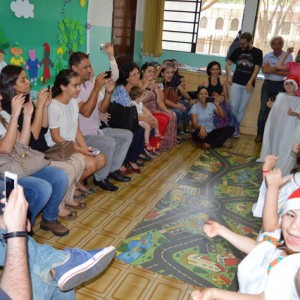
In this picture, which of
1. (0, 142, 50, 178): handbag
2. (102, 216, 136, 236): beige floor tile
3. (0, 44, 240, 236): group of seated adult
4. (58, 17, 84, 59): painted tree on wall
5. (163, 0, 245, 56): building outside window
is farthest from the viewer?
(163, 0, 245, 56): building outside window

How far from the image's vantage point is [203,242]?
255cm

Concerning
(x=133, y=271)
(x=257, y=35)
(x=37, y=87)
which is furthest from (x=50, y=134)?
(x=257, y=35)

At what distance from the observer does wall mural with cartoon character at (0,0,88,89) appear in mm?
3041

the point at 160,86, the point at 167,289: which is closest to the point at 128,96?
the point at 160,86

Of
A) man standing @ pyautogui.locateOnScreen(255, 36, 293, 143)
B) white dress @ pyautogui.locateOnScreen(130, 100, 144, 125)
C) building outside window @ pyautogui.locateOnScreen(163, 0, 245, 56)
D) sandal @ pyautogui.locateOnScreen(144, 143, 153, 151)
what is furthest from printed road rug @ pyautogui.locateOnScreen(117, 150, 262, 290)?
building outside window @ pyautogui.locateOnScreen(163, 0, 245, 56)

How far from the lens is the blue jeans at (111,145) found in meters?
3.25

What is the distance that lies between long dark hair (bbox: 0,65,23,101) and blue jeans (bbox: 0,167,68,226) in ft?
1.93

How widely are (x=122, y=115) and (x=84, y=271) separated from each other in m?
2.20

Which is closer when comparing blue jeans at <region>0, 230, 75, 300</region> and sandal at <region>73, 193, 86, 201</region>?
blue jeans at <region>0, 230, 75, 300</region>

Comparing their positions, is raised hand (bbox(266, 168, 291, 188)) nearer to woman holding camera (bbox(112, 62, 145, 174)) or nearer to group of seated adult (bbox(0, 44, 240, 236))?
group of seated adult (bbox(0, 44, 240, 236))

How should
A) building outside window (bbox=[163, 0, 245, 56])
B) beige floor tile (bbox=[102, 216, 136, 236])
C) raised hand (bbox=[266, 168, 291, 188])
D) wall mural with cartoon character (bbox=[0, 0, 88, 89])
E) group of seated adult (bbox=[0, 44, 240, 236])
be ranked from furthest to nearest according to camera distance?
building outside window (bbox=[163, 0, 245, 56]) → wall mural with cartoon character (bbox=[0, 0, 88, 89]) → beige floor tile (bbox=[102, 216, 136, 236]) → group of seated adult (bbox=[0, 44, 240, 236]) → raised hand (bbox=[266, 168, 291, 188])

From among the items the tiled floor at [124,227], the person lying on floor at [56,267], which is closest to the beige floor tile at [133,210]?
the tiled floor at [124,227]

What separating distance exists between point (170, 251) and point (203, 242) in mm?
291

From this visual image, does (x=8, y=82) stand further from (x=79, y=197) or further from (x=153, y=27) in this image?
(x=153, y=27)
